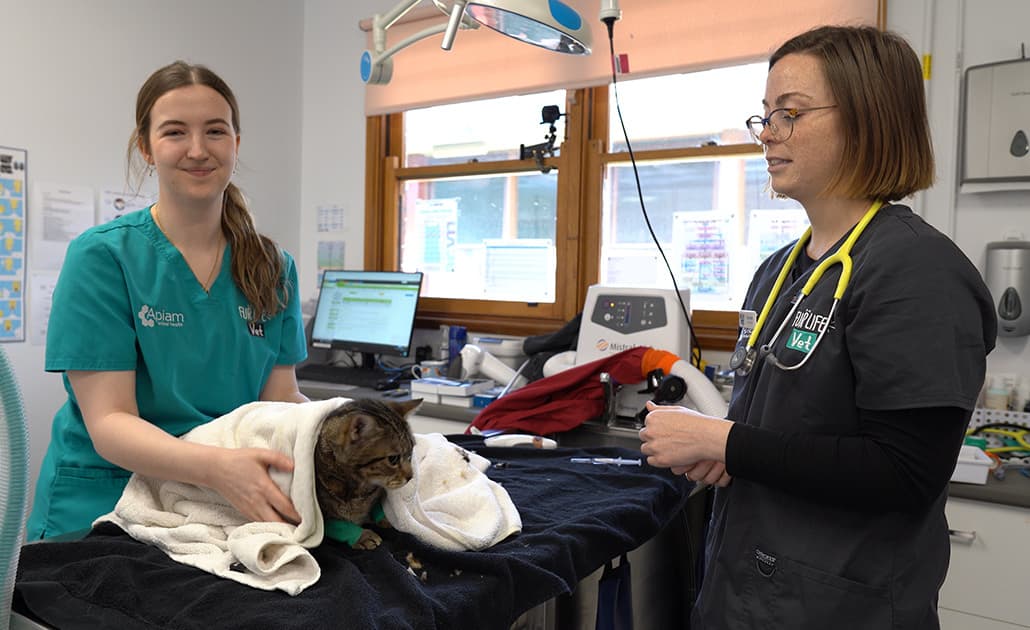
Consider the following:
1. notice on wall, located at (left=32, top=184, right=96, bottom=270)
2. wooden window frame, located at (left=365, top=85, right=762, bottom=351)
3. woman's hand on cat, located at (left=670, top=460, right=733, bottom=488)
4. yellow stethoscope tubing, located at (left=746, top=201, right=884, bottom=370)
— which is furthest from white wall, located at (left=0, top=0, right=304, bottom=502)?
yellow stethoscope tubing, located at (left=746, top=201, right=884, bottom=370)

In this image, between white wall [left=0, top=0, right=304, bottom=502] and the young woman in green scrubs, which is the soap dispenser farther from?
white wall [left=0, top=0, right=304, bottom=502]

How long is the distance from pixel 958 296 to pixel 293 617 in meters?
0.87

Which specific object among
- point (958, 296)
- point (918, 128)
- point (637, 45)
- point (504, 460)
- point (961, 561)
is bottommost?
point (961, 561)

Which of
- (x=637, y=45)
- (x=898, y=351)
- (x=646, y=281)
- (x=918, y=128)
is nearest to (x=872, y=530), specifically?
(x=898, y=351)

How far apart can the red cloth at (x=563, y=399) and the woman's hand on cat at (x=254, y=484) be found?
47.2 inches

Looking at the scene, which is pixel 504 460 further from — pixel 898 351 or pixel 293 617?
pixel 898 351

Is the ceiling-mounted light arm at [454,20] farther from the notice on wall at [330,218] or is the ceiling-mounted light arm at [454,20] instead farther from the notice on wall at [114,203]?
the notice on wall at [330,218]

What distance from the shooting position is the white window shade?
8.16ft

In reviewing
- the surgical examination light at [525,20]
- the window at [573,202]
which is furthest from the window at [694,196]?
the surgical examination light at [525,20]

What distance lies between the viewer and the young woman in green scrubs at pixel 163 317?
1128 mm

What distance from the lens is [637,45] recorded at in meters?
2.77

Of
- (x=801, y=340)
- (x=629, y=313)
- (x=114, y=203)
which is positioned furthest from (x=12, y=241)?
(x=801, y=340)

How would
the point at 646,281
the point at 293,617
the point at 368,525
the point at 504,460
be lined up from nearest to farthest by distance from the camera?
the point at 293,617 < the point at 368,525 < the point at 504,460 < the point at 646,281

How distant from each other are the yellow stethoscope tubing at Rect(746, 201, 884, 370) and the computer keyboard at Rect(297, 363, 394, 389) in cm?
207
